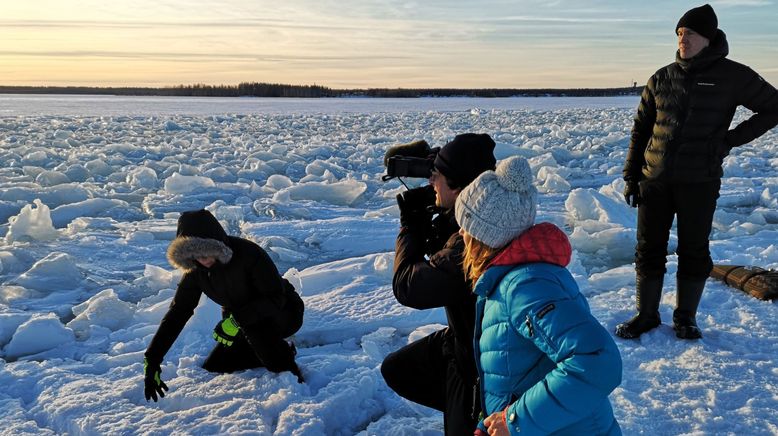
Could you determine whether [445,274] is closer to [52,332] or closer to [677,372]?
[677,372]

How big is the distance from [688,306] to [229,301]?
2232 millimetres

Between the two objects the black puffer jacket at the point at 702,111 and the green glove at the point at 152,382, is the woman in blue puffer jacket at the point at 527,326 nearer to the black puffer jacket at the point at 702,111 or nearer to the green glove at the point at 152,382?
the green glove at the point at 152,382

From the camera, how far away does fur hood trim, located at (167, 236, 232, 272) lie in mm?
2619

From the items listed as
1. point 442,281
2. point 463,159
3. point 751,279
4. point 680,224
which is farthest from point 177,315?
point 751,279

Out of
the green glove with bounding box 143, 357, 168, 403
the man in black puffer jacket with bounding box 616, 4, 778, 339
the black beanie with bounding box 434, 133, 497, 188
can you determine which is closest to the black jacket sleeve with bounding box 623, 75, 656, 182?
the man in black puffer jacket with bounding box 616, 4, 778, 339

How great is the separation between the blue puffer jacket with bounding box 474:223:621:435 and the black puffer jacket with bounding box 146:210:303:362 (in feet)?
4.57

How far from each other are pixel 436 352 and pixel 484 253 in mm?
744

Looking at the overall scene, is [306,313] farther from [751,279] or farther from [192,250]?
[751,279]

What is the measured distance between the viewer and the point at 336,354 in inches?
126

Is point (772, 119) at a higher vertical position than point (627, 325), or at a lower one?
higher

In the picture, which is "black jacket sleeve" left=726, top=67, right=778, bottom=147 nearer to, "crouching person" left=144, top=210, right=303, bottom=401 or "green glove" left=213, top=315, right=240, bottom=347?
"crouching person" left=144, top=210, right=303, bottom=401

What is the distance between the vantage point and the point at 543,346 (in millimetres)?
1437

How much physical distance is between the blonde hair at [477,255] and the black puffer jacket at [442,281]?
0.15 m

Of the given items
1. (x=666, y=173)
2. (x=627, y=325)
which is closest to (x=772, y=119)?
(x=666, y=173)
